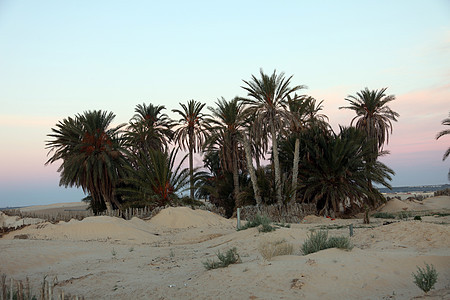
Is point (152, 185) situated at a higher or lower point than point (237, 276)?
higher

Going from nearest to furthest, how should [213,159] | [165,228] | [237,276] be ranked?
1. [237,276]
2. [165,228]
3. [213,159]

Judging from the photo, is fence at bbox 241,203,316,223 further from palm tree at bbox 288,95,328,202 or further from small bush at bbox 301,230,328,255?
small bush at bbox 301,230,328,255

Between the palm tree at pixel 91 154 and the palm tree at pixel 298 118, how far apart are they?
489 inches

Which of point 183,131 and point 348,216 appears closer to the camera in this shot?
point 348,216

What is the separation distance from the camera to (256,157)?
32.0 m

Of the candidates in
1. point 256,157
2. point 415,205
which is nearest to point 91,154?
point 256,157

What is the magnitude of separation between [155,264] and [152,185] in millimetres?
15112

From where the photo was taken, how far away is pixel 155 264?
11133 mm

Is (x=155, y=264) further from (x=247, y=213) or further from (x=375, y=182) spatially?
(x=375, y=182)

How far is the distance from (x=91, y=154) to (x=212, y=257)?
59.7ft

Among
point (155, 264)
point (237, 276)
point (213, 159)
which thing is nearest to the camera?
point (237, 276)

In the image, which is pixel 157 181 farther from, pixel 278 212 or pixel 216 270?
pixel 216 270

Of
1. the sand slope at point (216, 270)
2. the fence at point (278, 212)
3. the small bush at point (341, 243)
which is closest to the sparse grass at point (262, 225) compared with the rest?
the sand slope at point (216, 270)

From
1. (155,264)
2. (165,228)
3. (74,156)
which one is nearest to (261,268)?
(155,264)
